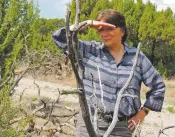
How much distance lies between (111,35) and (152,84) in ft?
1.66

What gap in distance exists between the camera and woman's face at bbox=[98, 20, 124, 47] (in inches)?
112

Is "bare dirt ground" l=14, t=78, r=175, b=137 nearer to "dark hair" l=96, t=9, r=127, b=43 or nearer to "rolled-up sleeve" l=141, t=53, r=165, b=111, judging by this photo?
"rolled-up sleeve" l=141, t=53, r=165, b=111

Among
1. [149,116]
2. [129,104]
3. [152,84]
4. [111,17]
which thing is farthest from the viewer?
[149,116]

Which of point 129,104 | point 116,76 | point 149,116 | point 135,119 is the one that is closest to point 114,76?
Answer: point 116,76

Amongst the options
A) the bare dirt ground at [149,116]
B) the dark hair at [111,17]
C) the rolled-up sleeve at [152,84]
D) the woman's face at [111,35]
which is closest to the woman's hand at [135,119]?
the rolled-up sleeve at [152,84]

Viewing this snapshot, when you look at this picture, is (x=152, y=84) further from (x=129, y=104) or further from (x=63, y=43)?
(x=63, y=43)

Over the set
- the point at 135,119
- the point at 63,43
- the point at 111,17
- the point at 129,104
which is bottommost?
the point at 135,119

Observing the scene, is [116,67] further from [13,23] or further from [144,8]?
[144,8]

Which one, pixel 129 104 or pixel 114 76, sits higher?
pixel 114 76

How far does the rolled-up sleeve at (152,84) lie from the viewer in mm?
3125

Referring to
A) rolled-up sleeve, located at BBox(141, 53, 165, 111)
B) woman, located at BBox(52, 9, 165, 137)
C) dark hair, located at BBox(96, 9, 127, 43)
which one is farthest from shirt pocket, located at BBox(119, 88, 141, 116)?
dark hair, located at BBox(96, 9, 127, 43)

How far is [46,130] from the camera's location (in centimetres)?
767

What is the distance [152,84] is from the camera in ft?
10.4

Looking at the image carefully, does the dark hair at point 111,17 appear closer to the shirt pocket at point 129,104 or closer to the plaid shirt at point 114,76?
the plaid shirt at point 114,76
